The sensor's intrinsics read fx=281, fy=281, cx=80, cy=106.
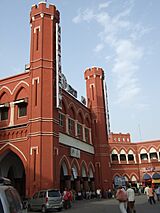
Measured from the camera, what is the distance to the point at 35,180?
866 inches

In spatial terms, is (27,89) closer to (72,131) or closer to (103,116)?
(72,131)

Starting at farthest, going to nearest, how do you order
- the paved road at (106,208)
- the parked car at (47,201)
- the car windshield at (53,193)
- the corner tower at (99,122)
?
the corner tower at (99,122) → the car windshield at (53,193) → the parked car at (47,201) → the paved road at (106,208)

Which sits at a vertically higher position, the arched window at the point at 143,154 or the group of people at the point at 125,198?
the arched window at the point at 143,154

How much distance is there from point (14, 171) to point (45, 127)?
24.0 feet

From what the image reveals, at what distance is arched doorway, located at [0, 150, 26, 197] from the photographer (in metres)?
27.0

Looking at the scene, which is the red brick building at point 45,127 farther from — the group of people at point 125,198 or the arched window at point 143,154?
the arched window at point 143,154

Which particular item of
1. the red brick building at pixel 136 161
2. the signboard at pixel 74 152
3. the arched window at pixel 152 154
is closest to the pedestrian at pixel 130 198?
the signboard at pixel 74 152

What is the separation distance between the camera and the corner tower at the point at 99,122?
3609 centimetres

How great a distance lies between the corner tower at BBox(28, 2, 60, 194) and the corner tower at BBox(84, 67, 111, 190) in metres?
13.4

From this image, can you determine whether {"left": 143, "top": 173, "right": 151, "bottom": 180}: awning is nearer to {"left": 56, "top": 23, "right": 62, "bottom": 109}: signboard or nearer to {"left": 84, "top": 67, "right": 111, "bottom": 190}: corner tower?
{"left": 84, "top": 67, "right": 111, "bottom": 190}: corner tower

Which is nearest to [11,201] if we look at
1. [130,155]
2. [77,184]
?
[77,184]

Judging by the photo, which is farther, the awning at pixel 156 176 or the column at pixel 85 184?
the awning at pixel 156 176

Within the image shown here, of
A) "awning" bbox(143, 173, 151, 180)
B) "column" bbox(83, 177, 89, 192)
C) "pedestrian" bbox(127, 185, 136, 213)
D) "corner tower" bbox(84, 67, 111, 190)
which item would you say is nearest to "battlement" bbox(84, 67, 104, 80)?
"corner tower" bbox(84, 67, 111, 190)

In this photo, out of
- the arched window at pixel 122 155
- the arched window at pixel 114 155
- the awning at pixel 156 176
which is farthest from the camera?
the arched window at pixel 122 155
